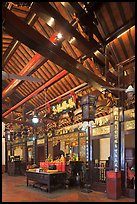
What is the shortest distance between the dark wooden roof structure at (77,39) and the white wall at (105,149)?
3.14 meters

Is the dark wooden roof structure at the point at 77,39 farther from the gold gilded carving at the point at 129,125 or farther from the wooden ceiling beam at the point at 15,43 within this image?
the gold gilded carving at the point at 129,125

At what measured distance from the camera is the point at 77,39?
435 centimetres

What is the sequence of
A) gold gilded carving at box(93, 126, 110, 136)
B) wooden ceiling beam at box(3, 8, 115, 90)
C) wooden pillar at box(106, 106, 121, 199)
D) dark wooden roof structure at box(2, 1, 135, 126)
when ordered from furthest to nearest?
gold gilded carving at box(93, 126, 110, 136) → wooden pillar at box(106, 106, 121, 199) → dark wooden roof structure at box(2, 1, 135, 126) → wooden ceiling beam at box(3, 8, 115, 90)

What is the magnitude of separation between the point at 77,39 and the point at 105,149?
313 inches

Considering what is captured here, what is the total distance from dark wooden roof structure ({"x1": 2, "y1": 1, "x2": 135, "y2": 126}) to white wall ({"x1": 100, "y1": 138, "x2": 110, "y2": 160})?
3.14m

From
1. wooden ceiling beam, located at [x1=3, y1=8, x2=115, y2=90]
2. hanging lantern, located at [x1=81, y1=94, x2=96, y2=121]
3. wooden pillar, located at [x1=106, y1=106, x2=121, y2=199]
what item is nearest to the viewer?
wooden ceiling beam, located at [x1=3, y1=8, x2=115, y2=90]

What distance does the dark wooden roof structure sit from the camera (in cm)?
348

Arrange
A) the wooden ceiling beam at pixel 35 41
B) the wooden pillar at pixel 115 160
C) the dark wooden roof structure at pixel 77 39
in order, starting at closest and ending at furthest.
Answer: the wooden ceiling beam at pixel 35 41 < the dark wooden roof structure at pixel 77 39 < the wooden pillar at pixel 115 160

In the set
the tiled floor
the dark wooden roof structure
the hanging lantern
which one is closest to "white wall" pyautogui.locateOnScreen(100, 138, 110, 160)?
the dark wooden roof structure

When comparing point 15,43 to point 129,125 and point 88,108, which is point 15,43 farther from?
point 129,125

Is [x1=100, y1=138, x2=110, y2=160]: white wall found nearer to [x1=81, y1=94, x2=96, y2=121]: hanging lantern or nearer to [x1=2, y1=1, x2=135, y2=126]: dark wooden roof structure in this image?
[x1=2, y1=1, x2=135, y2=126]: dark wooden roof structure

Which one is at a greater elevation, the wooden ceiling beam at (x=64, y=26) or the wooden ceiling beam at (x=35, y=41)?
the wooden ceiling beam at (x=64, y=26)

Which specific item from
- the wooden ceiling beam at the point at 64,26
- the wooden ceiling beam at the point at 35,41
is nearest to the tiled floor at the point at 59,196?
the wooden ceiling beam at the point at 35,41

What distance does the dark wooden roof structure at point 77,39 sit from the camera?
3.48 m
